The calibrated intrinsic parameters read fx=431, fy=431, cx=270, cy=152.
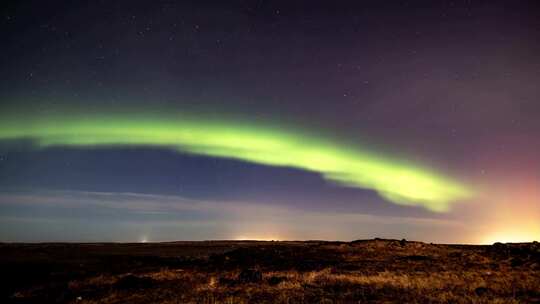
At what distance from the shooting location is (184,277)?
2723 cm

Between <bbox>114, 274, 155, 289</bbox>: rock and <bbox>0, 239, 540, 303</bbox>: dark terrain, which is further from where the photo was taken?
<bbox>114, 274, 155, 289</bbox>: rock

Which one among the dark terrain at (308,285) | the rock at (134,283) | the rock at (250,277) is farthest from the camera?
the rock at (250,277)

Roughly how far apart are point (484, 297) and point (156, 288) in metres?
15.9

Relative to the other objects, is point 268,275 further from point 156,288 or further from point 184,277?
point 156,288

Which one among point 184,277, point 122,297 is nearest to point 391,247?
point 184,277

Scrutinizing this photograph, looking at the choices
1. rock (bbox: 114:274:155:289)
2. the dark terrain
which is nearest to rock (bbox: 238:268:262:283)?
the dark terrain

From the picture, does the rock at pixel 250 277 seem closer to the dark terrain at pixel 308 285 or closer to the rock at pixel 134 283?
the dark terrain at pixel 308 285

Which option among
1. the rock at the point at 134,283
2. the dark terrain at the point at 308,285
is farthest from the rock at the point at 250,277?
the rock at the point at 134,283

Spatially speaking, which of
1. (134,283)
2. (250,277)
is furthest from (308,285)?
(134,283)

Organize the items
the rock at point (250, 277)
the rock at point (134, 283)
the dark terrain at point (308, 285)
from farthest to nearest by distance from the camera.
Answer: the rock at point (250, 277) → the rock at point (134, 283) → the dark terrain at point (308, 285)

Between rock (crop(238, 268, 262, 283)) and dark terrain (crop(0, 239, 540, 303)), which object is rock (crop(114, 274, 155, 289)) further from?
rock (crop(238, 268, 262, 283))

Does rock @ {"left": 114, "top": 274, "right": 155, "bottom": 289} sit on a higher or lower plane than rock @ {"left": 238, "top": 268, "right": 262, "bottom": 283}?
lower

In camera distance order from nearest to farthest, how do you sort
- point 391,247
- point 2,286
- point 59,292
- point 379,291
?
point 379,291 < point 59,292 < point 2,286 < point 391,247

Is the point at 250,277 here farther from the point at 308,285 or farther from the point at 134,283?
the point at 134,283
